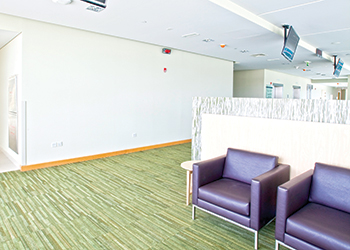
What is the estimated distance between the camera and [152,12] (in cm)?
461

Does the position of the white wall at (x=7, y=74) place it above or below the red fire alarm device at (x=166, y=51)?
below

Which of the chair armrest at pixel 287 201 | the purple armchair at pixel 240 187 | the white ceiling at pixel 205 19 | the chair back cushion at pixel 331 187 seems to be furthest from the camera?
the white ceiling at pixel 205 19

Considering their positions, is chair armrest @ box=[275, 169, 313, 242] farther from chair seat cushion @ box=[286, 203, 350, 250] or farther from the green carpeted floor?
the green carpeted floor

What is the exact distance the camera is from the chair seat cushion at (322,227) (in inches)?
79.5

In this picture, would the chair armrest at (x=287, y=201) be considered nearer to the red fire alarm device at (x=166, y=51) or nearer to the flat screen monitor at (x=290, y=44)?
the flat screen monitor at (x=290, y=44)

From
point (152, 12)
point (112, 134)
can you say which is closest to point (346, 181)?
point (152, 12)

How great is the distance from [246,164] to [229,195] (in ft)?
2.17

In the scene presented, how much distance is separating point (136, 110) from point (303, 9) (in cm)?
473

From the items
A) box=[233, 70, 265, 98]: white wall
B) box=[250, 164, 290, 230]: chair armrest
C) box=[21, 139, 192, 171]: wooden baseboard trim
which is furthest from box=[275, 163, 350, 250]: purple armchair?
box=[233, 70, 265, 98]: white wall

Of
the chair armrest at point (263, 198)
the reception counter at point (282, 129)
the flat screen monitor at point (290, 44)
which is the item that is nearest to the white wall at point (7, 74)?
the reception counter at point (282, 129)

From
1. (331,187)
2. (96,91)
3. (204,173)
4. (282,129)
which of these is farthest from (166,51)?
(331,187)

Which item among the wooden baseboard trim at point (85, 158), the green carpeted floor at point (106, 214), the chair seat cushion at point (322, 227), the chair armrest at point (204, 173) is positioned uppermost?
the chair armrest at point (204, 173)

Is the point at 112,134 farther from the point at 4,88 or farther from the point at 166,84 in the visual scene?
the point at 4,88

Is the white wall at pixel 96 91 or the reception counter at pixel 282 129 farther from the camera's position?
the white wall at pixel 96 91
